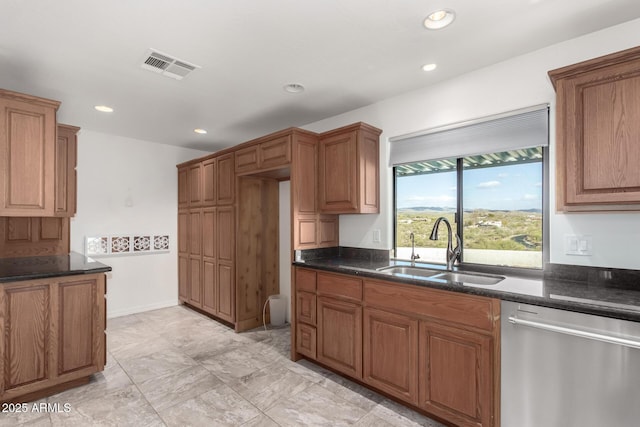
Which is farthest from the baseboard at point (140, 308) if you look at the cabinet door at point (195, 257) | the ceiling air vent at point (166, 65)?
the ceiling air vent at point (166, 65)

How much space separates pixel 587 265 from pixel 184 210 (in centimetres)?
469

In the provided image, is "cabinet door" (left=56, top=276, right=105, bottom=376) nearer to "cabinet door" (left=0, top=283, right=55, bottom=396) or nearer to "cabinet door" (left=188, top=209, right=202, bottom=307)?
"cabinet door" (left=0, top=283, right=55, bottom=396)

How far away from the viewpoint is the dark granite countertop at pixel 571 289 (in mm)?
1464

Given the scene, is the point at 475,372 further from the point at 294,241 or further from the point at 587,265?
the point at 294,241

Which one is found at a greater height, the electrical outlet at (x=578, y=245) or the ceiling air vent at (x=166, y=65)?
the ceiling air vent at (x=166, y=65)

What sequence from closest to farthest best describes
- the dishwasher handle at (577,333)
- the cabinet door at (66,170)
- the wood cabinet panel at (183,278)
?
the dishwasher handle at (577,333)
the cabinet door at (66,170)
the wood cabinet panel at (183,278)

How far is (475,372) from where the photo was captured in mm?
1823

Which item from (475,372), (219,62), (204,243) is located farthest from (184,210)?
(475,372)

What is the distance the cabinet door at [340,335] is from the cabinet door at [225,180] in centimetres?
188

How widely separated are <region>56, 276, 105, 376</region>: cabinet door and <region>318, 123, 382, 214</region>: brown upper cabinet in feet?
6.88

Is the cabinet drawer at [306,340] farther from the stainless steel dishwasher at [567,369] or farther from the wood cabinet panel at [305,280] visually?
the stainless steel dishwasher at [567,369]

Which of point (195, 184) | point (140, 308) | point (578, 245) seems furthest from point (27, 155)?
point (578, 245)

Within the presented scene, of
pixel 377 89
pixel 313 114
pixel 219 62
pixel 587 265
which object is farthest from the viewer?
pixel 313 114

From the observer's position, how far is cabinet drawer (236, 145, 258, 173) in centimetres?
344
